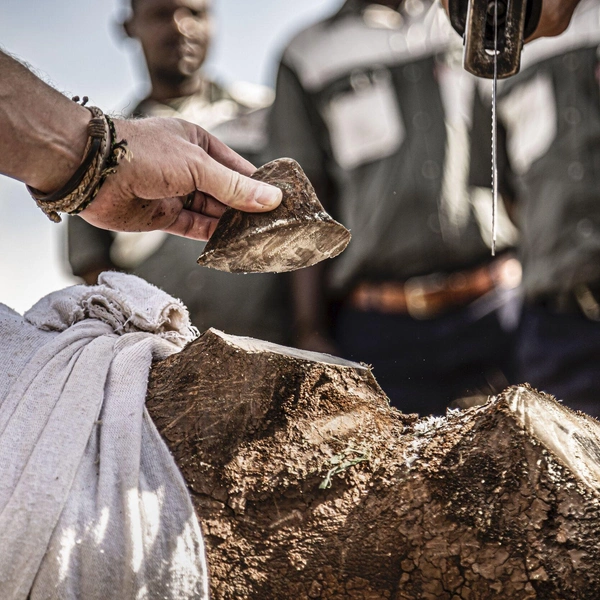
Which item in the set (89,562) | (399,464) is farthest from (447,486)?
(89,562)

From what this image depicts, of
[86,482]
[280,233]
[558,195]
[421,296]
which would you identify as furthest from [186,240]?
[86,482]

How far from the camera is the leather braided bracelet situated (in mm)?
2012

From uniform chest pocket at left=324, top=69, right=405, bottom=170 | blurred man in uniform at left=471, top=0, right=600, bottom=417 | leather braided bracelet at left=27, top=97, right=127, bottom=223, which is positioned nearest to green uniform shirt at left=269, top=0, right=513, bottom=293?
uniform chest pocket at left=324, top=69, right=405, bottom=170

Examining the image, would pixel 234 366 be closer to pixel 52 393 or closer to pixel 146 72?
pixel 52 393

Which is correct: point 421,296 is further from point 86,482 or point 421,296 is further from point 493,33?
point 86,482

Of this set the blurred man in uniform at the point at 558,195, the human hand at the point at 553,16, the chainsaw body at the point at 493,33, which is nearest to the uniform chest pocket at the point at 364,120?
the blurred man in uniform at the point at 558,195

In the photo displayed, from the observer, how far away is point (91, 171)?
2.04m

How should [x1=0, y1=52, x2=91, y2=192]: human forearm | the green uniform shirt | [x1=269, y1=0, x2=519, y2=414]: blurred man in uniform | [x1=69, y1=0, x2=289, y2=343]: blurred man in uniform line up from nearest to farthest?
[x1=0, y1=52, x2=91, y2=192]: human forearm, [x1=269, y1=0, x2=519, y2=414]: blurred man in uniform, the green uniform shirt, [x1=69, y1=0, x2=289, y2=343]: blurred man in uniform

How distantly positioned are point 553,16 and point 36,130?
4.58 feet

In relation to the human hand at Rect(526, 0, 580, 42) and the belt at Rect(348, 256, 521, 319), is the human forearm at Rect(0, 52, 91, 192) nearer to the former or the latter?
the human hand at Rect(526, 0, 580, 42)

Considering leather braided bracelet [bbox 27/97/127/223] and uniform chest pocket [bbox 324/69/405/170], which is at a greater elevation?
uniform chest pocket [bbox 324/69/405/170]

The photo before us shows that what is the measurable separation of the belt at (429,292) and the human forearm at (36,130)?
6.17 ft

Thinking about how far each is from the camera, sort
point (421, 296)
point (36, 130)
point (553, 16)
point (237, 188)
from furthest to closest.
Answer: point (421, 296)
point (553, 16)
point (237, 188)
point (36, 130)

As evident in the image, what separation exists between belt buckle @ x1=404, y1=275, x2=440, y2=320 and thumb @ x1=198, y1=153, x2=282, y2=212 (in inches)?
64.6
